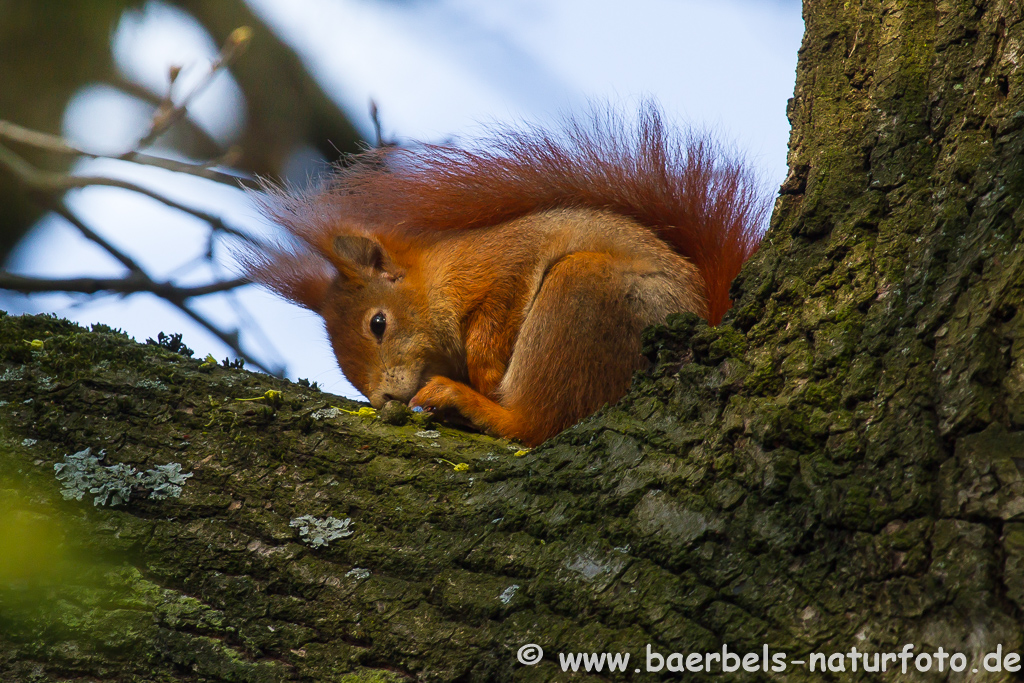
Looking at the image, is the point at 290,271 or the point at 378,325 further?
the point at 290,271

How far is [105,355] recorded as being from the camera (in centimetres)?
201

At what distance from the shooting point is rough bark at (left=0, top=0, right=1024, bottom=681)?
3.61 ft

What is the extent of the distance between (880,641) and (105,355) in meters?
1.90

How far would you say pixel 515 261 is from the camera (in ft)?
9.58

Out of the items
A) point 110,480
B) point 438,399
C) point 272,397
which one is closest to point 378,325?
point 438,399

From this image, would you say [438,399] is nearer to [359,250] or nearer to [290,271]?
[359,250]

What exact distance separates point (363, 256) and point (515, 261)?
86 cm

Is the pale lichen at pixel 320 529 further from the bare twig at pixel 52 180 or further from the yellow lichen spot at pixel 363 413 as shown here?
the bare twig at pixel 52 180

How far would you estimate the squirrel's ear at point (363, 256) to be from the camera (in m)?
3.41

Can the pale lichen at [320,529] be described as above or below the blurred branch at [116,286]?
below

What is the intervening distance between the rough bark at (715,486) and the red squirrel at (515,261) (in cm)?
75

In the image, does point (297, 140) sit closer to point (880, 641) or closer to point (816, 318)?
point (816, 318)

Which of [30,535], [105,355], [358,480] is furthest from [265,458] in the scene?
[105,355]

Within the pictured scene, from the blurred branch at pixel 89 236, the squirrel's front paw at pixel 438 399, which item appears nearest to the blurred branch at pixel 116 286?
the blurred branch at pixel 89 236
